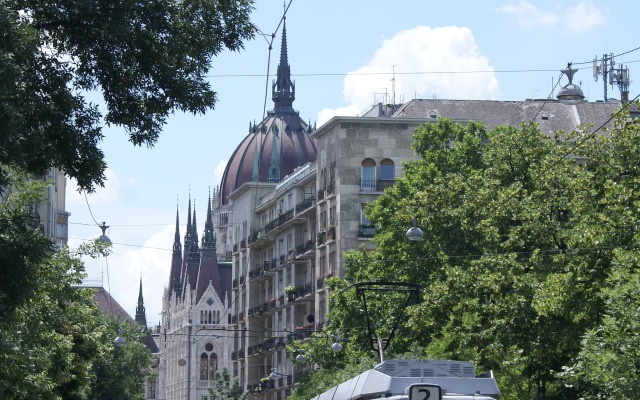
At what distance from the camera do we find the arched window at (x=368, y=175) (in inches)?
3209

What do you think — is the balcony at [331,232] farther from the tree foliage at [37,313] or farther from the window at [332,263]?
the tree foliage at [37,313]

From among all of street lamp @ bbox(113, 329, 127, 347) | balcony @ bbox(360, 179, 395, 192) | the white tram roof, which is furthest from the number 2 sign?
street lamp @ bbox(113, 329, 127, 347)

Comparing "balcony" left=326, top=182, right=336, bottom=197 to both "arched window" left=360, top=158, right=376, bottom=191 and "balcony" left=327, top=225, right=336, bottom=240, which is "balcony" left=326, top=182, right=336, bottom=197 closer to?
"balcony" left=327, top=225, right=336, bottom=240

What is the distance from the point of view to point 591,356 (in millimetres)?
28672

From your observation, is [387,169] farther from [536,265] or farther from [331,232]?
[536,265]

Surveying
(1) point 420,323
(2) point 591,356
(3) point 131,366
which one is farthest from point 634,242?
(3) point 131,366

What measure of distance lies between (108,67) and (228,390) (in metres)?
122

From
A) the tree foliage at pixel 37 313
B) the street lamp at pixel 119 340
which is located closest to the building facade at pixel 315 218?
the street lamp at pixel 119 340

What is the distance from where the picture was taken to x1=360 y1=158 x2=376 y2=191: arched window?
81500 mm

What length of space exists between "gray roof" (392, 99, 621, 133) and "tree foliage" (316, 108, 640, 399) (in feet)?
102

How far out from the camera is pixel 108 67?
21.7 m

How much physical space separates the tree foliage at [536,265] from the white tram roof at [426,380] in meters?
4.54

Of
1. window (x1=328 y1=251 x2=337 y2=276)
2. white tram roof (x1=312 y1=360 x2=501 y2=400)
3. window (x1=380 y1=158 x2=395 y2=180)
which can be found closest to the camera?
white tram roof (x1=312 y1=360 x2=501 y2=400)

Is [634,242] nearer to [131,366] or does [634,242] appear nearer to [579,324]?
[579,324]
